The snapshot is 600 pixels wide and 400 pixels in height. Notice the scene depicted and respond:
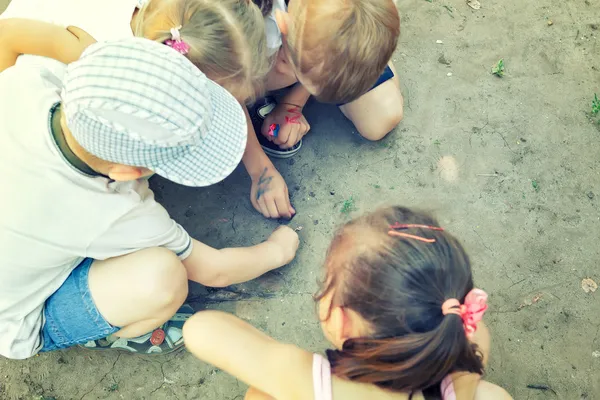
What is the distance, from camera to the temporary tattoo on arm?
166cm

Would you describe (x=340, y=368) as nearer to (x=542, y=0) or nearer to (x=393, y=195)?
(x=393, y=195)

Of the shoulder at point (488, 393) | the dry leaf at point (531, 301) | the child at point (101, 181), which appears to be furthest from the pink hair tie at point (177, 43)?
the dry leaf at point (531, 301)

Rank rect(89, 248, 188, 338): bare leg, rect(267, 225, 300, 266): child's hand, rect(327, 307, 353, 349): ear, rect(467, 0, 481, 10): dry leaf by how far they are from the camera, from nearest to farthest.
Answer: rect(327, 307, 353, 349): ear, rect(89, 248, 188, 338): bare leg, rect(267, 225, 300, 266): child's hand, rect(467, 0, 481, 10): dry leaf

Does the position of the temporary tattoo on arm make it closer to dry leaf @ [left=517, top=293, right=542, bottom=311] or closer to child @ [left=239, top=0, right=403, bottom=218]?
child @ [left=239, top=0, right=403, bottom=218]

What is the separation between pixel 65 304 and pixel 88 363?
360 millimetres

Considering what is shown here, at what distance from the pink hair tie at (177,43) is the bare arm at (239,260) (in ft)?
1.77

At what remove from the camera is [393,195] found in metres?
1.74

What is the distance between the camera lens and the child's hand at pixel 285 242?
1.58 metres

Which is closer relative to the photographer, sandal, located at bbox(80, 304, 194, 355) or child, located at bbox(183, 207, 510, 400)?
child, located at bbox(183, 207, 510, 400)

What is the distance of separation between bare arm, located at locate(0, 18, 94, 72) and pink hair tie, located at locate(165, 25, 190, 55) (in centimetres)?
40

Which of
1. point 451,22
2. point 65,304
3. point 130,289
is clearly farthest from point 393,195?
point 65,304

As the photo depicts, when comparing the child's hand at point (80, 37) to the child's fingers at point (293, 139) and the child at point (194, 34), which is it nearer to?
the child at point (194, 34)

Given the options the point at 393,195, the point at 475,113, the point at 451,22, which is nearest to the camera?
the point at 393,195

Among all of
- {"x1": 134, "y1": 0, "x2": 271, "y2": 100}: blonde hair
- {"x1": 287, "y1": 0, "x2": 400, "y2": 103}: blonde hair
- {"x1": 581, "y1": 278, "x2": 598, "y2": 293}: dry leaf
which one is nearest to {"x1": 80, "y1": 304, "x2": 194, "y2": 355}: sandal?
{"x1": 134, "y1": 0, "x2": 271, "y2": 100}: blonde hair
